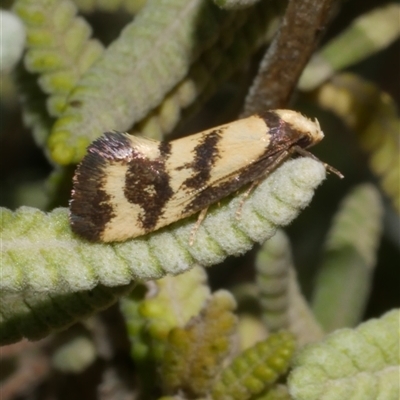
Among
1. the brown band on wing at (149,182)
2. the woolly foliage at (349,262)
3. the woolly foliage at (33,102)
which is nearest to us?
the brown band on wing at (149,182)

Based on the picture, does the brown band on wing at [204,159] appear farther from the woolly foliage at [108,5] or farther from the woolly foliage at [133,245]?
the woolly foliage at [108,5]

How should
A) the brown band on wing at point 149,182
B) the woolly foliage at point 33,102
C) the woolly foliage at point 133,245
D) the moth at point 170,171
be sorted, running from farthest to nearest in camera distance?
the woolly foliage at point 33,102, the brown band on wing at point 149,182, the moth at point 170,171, the woolly foliage at point 133,245

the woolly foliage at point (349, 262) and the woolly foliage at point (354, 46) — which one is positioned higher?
the woolly foliage at point (354, 46)

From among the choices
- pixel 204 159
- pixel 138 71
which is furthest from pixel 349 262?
pixel 138 71

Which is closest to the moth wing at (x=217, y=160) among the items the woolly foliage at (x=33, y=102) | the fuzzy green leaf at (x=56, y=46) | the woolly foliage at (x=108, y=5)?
the fuzzy green leaf at (x=56, y=46)

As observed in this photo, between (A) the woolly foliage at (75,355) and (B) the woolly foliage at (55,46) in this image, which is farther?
(A) the woolly foliage at (75,355)

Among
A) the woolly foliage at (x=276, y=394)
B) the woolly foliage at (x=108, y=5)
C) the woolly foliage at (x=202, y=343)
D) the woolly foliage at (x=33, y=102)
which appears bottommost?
the woolly foliage at (x=276, y=394)
